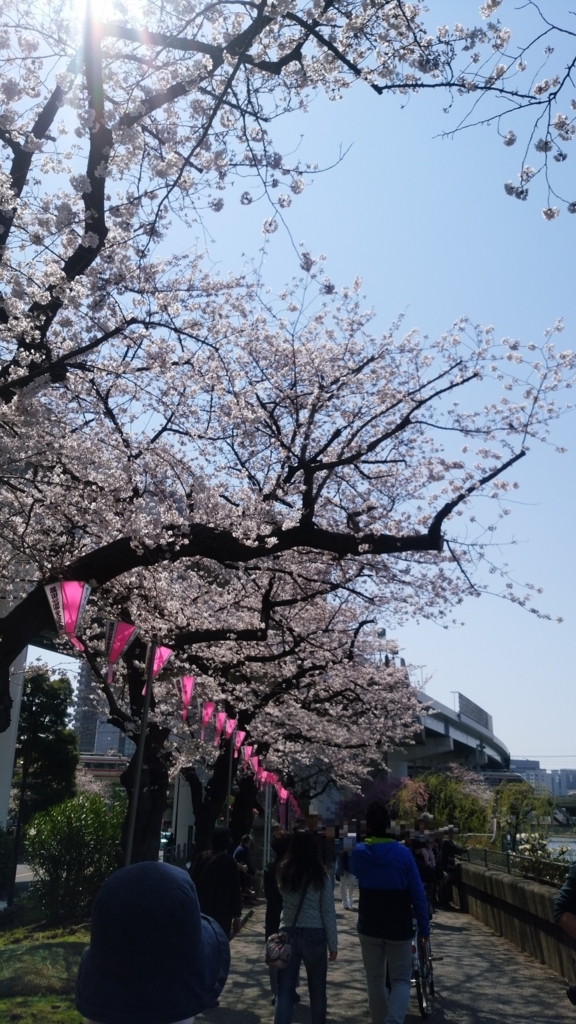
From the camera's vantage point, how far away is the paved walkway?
7.82 metres

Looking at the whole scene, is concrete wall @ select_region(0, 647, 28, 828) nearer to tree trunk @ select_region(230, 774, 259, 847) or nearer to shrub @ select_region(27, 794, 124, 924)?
tree trunk @ select_region(230, 774, 259, 847)

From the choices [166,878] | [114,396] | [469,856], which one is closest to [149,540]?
[114,396]

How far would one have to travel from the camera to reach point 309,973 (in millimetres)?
5996

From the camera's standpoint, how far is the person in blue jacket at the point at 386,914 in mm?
5840

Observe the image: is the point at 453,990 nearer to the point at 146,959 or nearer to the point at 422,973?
the point at 422,973

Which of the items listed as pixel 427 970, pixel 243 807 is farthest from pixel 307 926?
pixel 243 807

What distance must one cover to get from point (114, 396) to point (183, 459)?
1431 millimetres

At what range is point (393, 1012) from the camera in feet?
18.3

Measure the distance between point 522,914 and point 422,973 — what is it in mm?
4496

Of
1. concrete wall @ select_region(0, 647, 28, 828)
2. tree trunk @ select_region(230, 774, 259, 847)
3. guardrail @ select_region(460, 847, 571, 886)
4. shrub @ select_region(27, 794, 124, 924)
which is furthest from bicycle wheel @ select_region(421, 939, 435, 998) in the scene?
concrete wall @ select_region(0, 647, 28, 828)

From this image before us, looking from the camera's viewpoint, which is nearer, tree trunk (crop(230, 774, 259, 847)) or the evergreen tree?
tree trunk (crop(230, 774, 259, 847))

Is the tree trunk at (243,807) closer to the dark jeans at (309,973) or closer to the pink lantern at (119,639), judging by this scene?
the pink lantern at (119,639)

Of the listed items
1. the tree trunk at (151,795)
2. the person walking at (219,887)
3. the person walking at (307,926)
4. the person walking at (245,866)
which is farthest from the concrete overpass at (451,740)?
the person walking at (307,926)

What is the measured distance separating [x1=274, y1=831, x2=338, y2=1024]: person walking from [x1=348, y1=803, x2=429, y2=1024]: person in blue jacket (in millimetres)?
256
